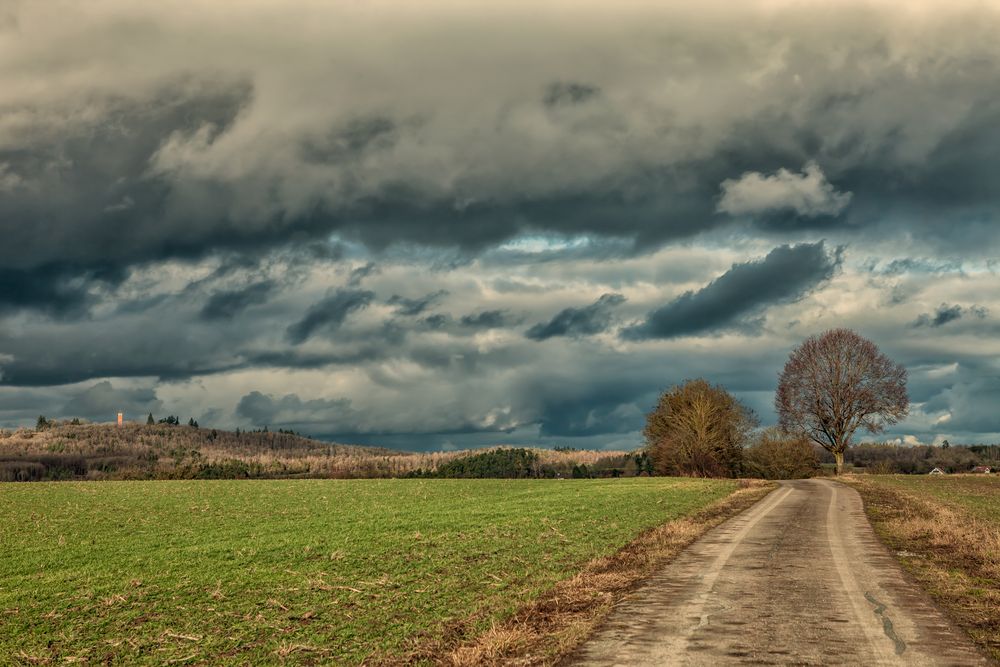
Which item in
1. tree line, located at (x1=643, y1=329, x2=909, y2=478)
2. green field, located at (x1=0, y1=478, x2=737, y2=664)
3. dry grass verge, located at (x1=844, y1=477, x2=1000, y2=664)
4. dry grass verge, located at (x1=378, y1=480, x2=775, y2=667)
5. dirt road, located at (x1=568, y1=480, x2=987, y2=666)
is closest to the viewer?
dirt road, located at (x1=568, y1=480, x2=987, y2=666)

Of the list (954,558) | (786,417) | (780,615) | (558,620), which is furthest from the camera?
(786,417)

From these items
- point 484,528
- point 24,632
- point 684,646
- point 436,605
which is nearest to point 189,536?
point 484,528

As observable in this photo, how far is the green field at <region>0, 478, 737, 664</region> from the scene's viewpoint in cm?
1354

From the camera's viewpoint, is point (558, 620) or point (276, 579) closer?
point (558, 620)

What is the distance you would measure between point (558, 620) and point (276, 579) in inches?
343

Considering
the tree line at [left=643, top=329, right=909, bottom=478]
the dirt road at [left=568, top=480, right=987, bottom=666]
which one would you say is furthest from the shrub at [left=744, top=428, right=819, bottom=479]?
the dirt road at [left=568, top=480, right=987, bottom=666]

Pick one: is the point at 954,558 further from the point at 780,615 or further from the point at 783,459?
the point at 783,459

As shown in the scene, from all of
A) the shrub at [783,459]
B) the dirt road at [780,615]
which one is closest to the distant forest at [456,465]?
the shrub at [783,459]

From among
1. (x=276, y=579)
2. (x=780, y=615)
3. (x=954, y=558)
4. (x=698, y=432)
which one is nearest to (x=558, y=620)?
(x=780, y=615)

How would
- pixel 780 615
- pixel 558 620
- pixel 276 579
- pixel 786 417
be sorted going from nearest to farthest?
1. pixel 558 620
2. pixel 780 615
3. pixel 276 579
4. pixel 786 417

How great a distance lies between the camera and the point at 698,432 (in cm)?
9525

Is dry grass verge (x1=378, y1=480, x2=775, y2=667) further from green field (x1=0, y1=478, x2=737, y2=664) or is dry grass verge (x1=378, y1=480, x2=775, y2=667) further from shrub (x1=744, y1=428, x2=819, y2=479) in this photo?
shrub (x1=744, y1=428, x2=819, y2=479)

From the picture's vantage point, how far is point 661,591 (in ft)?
54.7

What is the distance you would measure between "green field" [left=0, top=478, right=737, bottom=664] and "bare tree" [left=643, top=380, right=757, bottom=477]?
57802mm
